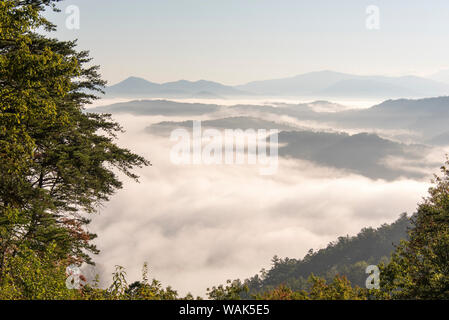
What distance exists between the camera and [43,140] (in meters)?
14.7

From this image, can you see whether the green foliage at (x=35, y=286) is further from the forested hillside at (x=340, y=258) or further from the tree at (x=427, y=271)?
the forested hillside at (x=340, y=258)

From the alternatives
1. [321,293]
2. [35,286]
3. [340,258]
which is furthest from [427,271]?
[340,258]

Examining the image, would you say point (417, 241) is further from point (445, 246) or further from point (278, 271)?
point (278, 271)

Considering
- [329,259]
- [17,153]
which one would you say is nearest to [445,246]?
[17,153]

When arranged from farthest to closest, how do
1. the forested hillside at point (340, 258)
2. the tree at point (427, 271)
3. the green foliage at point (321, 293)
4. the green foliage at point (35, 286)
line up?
the forested hillside at point (340, 258)
the tree at point (427, 271)
the green foliage at point (35, 286)
the green foliage at point (321, 293)

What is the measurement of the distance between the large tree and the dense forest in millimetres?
41

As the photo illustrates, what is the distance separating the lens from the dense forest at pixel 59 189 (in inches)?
370

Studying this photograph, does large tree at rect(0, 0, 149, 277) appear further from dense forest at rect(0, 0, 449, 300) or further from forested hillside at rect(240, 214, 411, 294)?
forested hillside at rect(240, 214, 411, 294)

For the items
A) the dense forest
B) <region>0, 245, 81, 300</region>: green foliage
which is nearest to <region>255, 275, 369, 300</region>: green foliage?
the dense forest

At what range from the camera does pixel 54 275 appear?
1093cm

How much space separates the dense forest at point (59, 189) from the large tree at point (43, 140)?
0.04m

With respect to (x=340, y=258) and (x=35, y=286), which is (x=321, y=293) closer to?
(x=35, y=286)

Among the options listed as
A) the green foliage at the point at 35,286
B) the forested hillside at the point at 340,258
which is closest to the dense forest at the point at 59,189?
the green foliage at the point at 35,286
